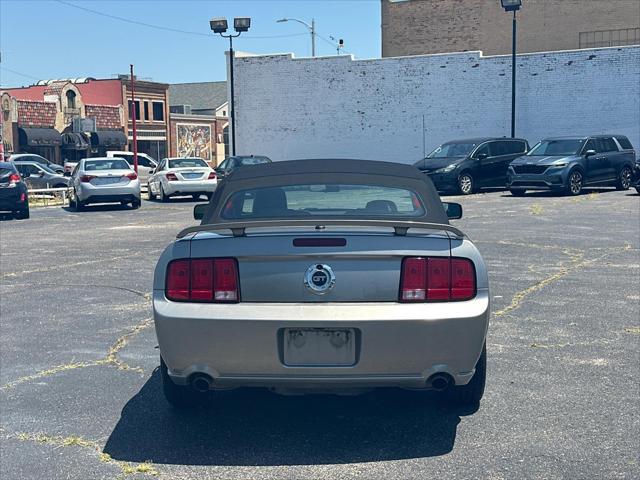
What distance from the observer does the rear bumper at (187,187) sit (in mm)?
25875

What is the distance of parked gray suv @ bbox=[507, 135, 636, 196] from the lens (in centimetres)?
2427

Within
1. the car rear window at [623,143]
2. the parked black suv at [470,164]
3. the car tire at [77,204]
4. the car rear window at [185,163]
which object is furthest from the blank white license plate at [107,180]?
the car rear window at [623,143]

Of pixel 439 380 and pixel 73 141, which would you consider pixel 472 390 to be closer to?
pixel 439 380

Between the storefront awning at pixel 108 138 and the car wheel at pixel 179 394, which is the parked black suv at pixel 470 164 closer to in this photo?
the car wheel at pixel 179 394

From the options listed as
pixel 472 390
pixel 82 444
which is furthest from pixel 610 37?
pixel 82 444

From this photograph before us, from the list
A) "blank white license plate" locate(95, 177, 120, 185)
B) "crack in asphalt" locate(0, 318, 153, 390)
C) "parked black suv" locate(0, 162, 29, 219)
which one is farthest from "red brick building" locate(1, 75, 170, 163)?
"crack in asphalt" locate(0, 318, 153, 390)

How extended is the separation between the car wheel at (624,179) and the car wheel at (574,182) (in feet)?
7.15

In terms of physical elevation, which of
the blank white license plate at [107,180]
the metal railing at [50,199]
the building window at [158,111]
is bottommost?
the metal railing at [50,199]

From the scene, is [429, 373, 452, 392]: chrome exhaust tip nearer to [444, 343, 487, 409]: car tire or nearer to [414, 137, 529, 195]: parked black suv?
[444, 343, 487, 409]: car tire

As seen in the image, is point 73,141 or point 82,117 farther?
point 82,117

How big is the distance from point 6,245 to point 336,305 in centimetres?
1191

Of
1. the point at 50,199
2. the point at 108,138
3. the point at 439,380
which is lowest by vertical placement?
the point at 50,199

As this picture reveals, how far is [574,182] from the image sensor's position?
79.9 ft

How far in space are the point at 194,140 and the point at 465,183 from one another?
52.0 metres
